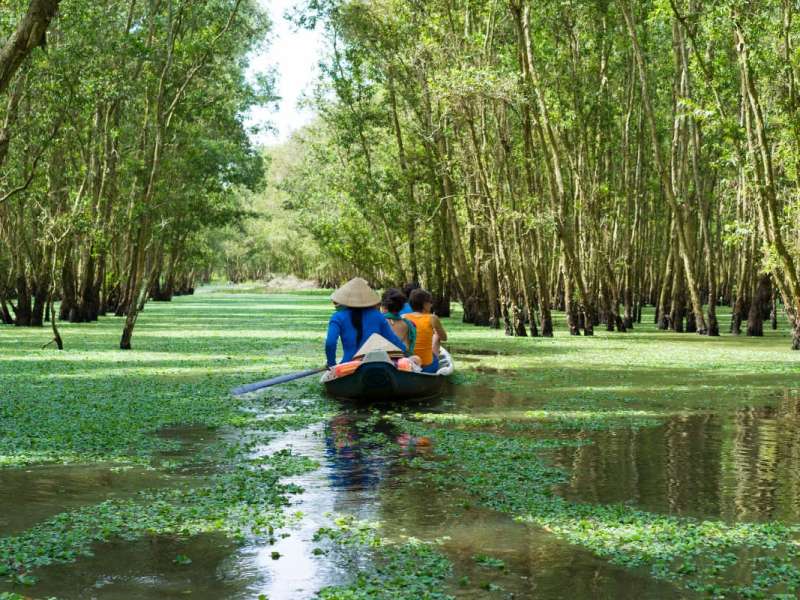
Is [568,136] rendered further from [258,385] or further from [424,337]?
[258,385]

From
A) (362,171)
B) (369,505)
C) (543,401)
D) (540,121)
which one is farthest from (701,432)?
(362,171)

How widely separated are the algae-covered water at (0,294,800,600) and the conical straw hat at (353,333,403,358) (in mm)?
760

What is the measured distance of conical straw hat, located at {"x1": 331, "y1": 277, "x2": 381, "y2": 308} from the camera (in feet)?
44.2

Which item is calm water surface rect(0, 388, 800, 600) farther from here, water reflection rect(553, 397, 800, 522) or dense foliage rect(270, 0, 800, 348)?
dense foliage rect(270, 0, 800, 348)

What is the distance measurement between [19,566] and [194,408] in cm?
686

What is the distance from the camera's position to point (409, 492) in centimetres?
797

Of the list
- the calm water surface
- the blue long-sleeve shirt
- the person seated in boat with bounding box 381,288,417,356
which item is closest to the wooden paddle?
the blue long-sleeve shirt

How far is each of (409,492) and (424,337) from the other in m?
7.26

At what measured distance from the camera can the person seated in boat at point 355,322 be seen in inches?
536

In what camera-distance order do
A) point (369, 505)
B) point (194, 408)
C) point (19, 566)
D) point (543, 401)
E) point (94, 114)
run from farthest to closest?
point (94, 114) → point (543, 401) → point (194, 408) → point (369, 505) → point (19, 566)

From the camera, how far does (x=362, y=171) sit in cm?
3706

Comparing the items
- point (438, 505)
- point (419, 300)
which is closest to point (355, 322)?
point (419, 300)

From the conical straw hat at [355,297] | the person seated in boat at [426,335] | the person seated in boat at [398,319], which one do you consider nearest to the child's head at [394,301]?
the person seated in boat at [398,319]

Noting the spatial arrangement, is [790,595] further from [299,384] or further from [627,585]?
[299,384]
